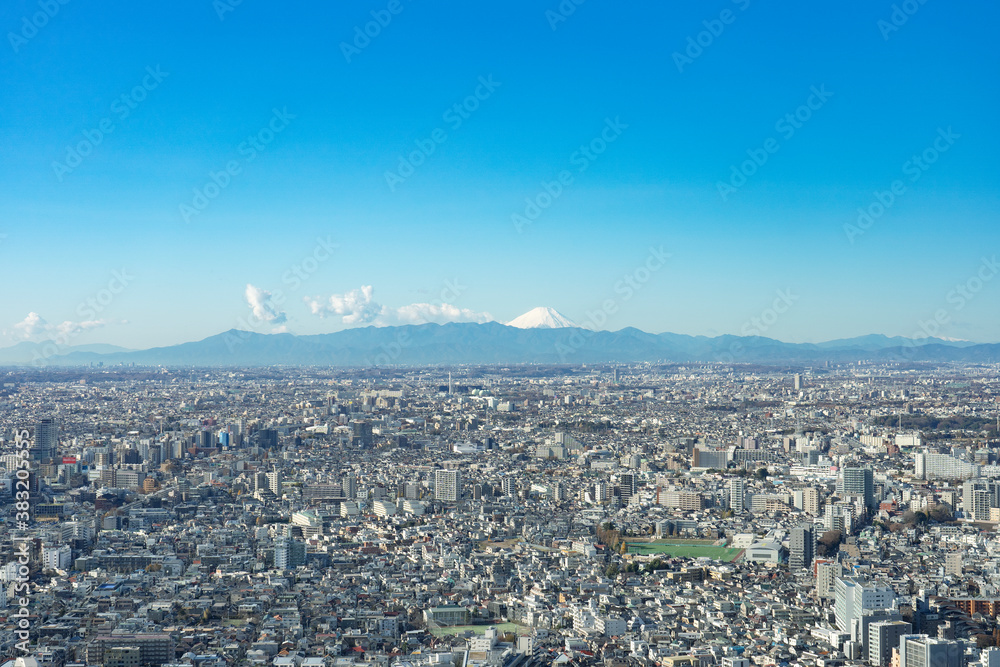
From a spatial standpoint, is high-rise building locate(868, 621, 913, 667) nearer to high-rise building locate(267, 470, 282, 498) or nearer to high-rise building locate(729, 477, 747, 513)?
high-rise building locate(729, 477, 747, 513)

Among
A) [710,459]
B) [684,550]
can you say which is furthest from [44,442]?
[684,550]

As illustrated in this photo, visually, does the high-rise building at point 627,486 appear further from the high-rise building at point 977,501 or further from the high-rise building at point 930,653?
the high-rise building at point 930,653

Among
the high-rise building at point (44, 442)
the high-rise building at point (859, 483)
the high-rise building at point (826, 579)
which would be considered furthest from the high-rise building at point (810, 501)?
the high-rise building at point (44, 442)

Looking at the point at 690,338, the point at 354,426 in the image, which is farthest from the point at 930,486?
the point at 690,338

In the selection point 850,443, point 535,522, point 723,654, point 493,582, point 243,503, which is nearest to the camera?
→ point 723,654

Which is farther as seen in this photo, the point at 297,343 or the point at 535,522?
the point at 297,343

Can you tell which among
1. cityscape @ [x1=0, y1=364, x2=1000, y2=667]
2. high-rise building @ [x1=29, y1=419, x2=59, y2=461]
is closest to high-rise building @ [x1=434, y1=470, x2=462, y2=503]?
cityscape @ [x1=0, y1=364, x2=1000, y2=667]

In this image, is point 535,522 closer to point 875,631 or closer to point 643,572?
point 643,572
